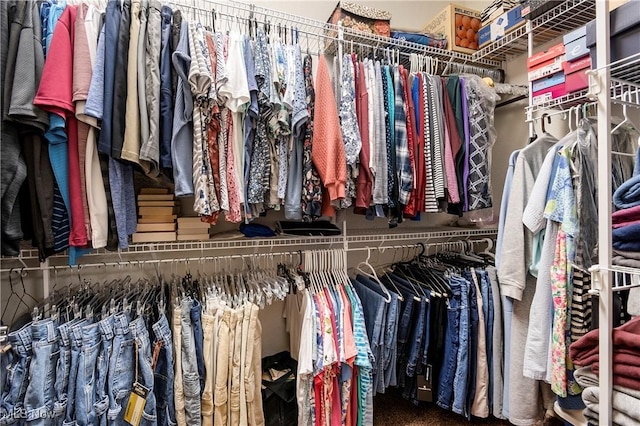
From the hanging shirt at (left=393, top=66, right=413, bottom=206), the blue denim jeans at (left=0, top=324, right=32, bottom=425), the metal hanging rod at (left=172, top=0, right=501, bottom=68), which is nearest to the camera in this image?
the blue denim jeans at (left=0, top=324, right=32, bottom=425)

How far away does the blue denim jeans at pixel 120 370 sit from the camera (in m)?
1.11

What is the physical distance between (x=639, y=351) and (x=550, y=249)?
55 cm

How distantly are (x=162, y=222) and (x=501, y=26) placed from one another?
2.07 m

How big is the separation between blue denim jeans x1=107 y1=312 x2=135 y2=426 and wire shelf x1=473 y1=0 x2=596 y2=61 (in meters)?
2.29

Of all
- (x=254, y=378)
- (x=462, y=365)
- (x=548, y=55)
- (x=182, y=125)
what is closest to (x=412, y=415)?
(x=462, y=365)

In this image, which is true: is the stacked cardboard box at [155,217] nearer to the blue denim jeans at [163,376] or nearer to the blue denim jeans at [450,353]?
the blue denim jeans at [163,376]

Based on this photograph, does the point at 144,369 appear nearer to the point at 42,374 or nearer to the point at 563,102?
the point at 42,374

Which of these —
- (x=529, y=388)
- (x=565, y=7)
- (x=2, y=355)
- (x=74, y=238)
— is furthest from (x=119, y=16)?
(x=529, y=388)

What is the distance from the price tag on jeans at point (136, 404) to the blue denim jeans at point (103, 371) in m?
0.07

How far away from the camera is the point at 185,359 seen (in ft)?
4.00

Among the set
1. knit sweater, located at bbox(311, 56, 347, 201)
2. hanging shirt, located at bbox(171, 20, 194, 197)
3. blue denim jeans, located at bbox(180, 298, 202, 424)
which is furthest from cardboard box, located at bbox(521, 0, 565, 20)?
blue denim jeans, located at bbox(180, 298, 202, 424)

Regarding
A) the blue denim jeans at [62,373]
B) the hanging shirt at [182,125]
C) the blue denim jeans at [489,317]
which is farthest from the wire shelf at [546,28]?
the blue denim jeans at [62,373]

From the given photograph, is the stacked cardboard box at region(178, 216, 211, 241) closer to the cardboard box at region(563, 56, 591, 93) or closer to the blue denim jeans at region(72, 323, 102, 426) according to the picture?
the blue denim jeans at region(72, 323, 102, 426)

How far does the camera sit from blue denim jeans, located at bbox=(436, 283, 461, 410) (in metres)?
1.54
